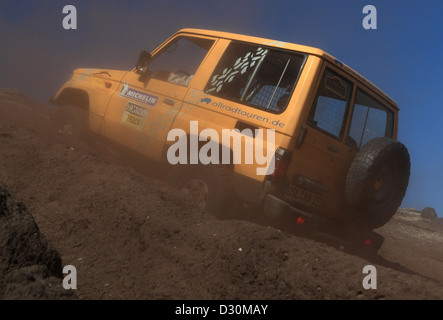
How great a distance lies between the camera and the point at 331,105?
3.47 m

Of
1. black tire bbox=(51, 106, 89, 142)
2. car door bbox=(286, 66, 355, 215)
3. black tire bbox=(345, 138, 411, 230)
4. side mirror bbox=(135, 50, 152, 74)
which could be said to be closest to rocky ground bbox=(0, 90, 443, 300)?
car door bbox=(286, 66, 355, 215)

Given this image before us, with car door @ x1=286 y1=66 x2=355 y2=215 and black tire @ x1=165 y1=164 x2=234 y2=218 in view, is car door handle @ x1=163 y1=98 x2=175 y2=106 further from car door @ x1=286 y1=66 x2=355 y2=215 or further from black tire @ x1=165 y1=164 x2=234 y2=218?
car door @ x1=286 y1=66 x2=355 y2=215

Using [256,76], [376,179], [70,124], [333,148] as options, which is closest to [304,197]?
[333,148]

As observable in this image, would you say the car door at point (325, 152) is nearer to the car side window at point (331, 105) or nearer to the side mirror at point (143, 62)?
the car side window at point (331, 105)

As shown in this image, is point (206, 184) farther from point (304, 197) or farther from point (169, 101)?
point (169, 101)

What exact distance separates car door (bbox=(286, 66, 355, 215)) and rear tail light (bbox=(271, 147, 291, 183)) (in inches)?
4.1

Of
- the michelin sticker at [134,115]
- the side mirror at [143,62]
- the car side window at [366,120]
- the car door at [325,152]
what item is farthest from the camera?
the side mirror at [143,62]

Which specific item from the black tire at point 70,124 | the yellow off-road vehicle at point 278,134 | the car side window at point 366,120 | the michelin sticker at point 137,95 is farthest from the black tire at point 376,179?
the black tire at point 70,124

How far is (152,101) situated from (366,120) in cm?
269

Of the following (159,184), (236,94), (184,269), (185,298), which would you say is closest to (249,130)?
(236,94)

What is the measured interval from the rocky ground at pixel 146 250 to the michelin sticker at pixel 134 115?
0.79 m

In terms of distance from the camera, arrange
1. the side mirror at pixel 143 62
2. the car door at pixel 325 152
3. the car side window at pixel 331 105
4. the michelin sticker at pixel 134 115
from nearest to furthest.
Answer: the car door at pixel 325 152, the car side window at pixel 331 105, the michelin sticker at pixel 134 115, the side mirror at pixel 143 62

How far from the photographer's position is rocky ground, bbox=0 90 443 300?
6.56ft

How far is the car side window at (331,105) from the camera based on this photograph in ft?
11.0
